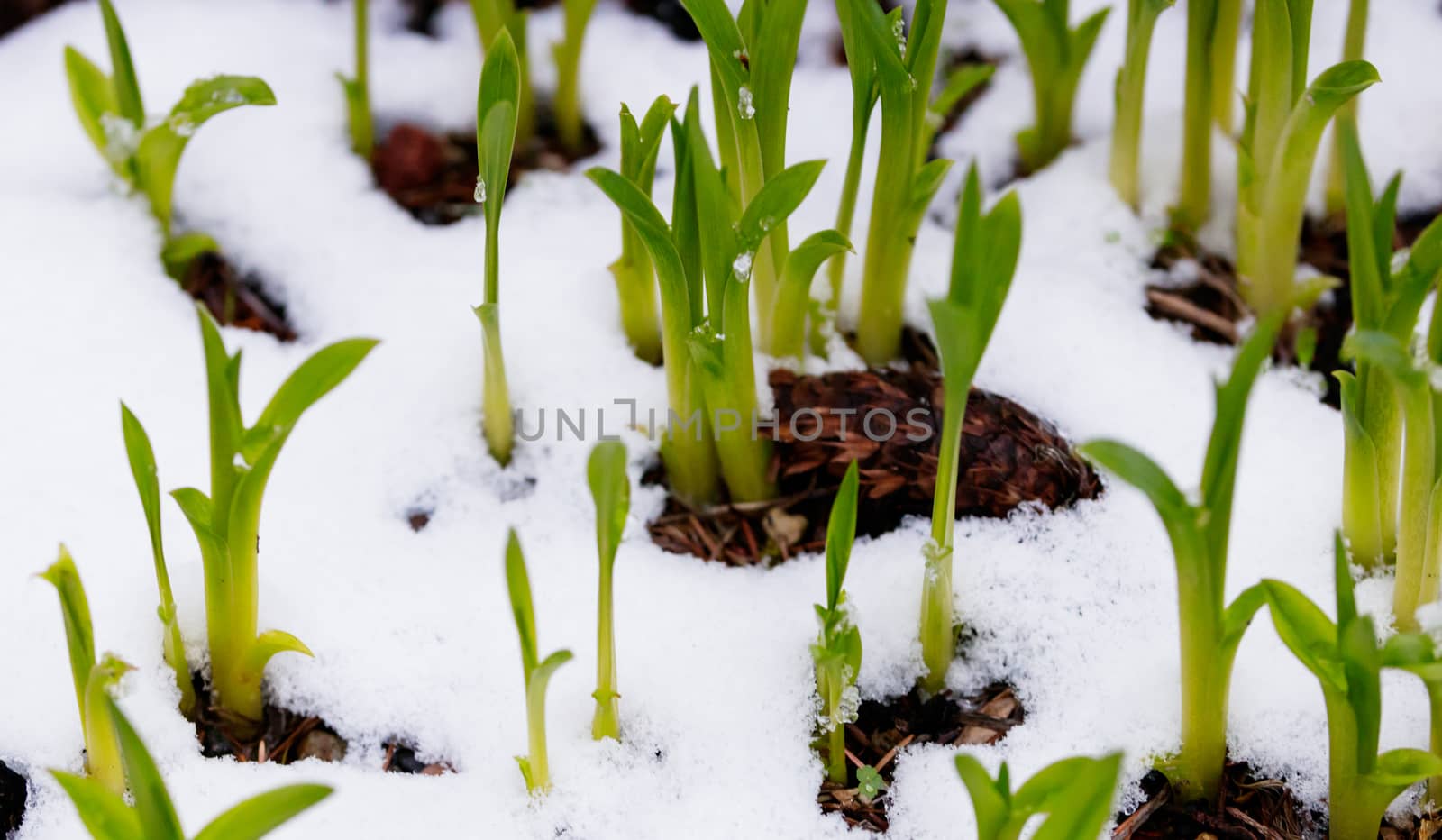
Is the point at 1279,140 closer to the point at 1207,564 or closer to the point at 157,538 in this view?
the point at 1207,564

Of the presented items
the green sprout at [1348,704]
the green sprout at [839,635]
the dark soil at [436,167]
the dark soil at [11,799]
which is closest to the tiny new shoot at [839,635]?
the green sprout at [839,635]

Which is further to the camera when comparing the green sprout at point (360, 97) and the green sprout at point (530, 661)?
the green sprout at point (360, 97)

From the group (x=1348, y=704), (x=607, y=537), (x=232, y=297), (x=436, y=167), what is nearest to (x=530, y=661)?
(x=607, y=537)

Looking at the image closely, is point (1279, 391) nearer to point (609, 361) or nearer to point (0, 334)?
point (609, 361)

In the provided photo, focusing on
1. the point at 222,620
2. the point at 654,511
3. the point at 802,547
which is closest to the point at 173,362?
the point at 222,620

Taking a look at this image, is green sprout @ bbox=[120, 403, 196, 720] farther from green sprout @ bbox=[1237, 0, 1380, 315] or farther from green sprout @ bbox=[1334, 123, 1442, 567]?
green sprout @ bbox=[1237, 0, 1380, 315]

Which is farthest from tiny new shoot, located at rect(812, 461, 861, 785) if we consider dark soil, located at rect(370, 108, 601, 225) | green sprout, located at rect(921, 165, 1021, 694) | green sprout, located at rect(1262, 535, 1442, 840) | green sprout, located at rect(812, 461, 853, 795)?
dark soil, located at rect(370, 108, 601, 225)

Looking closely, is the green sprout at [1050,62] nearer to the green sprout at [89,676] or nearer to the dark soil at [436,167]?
the dark soil at [436,167]
